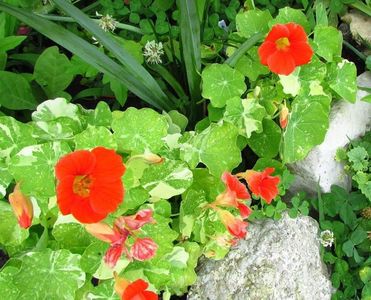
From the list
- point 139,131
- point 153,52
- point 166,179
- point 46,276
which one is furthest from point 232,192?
point 153,52

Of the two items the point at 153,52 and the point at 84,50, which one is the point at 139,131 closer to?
the point at 84,50

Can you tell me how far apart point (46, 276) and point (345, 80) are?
1163 millimetres

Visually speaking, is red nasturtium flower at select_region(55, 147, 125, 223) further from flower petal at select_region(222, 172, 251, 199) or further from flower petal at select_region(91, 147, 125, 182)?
flower petal at select_region(222, 172, 251, 199)

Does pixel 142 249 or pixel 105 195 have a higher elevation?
pixel 105 195

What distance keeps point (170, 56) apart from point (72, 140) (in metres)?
0.77

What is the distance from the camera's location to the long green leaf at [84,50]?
188cm

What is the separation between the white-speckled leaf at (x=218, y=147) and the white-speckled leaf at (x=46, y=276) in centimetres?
50

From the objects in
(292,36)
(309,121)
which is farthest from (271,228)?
(292,36)

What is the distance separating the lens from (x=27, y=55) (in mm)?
2373

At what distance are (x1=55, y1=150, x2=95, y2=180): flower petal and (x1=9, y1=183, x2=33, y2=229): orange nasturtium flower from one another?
250mm

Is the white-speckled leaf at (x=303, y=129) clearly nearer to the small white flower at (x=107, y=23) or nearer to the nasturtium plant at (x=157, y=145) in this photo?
the nasturtium plant at (x=157, y=145)

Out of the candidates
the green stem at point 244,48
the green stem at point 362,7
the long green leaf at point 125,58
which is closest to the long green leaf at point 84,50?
the long green leaf at point 125,58

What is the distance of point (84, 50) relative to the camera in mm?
1919

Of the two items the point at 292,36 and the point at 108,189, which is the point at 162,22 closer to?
the point at 292,36
